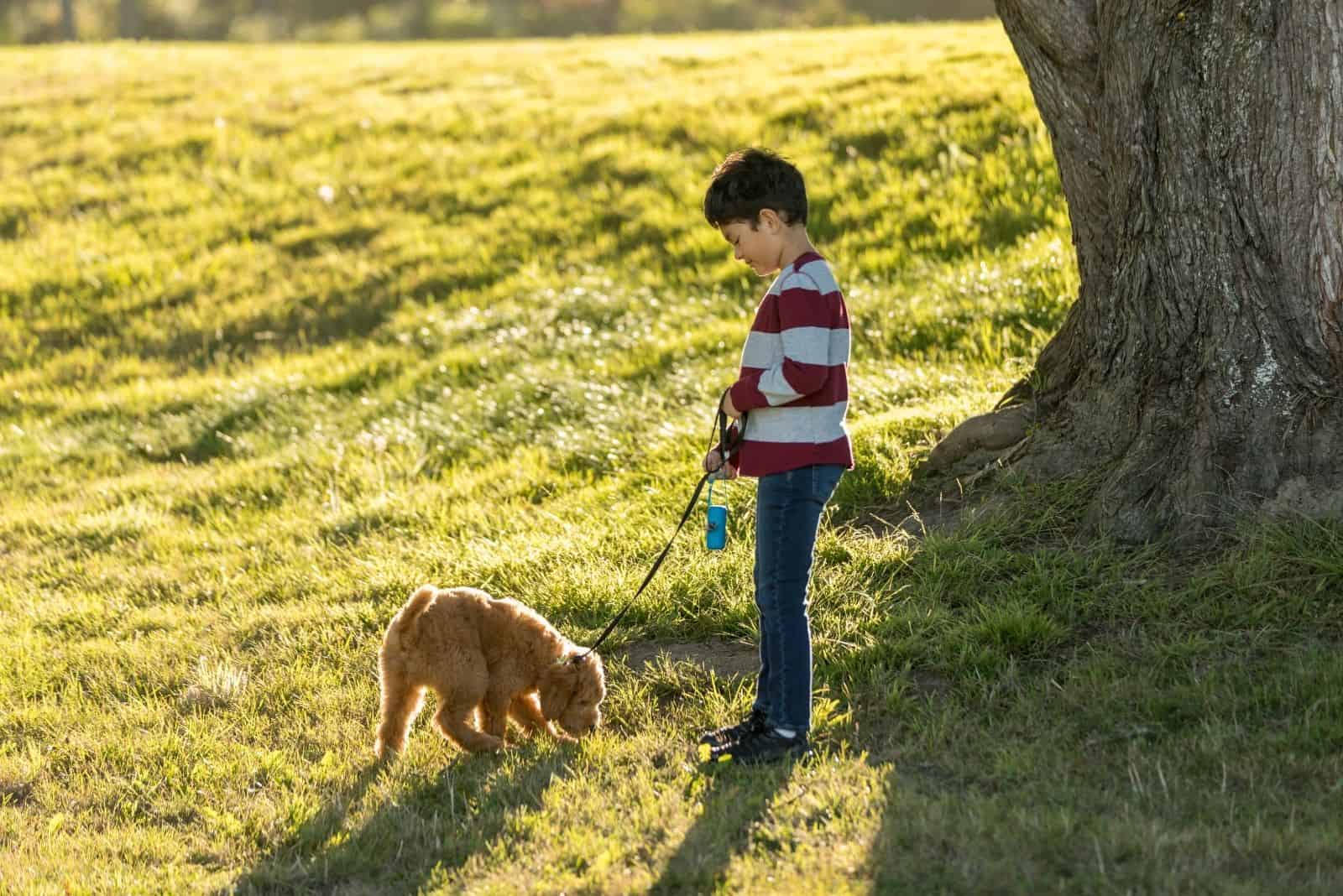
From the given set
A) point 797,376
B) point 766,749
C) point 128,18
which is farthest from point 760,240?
point 128,18

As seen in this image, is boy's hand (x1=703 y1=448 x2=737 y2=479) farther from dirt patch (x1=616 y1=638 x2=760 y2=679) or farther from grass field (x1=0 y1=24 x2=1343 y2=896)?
dirt patch (x1=616 y1=638 x2=760 y2=679)

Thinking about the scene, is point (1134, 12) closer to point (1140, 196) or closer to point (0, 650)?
point (1140, 196)

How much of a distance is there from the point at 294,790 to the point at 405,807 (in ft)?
1.53

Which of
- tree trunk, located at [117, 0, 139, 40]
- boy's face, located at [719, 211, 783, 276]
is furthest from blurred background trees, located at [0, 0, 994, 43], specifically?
boy's face, located at [719, 211, 783, 276]

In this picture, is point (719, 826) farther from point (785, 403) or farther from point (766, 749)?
point (785, 403)

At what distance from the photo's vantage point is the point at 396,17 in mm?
47000

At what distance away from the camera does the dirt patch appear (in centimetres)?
540

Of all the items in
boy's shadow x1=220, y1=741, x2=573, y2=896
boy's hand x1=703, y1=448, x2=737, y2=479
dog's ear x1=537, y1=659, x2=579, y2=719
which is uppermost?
boy's hand x1=703, y1=448, x2=737, y2=479

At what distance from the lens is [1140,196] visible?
5.34 metres

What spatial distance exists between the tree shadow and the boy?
0.10 metres

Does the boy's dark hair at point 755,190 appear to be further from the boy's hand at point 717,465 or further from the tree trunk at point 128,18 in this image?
the tree trunk at point 128,18

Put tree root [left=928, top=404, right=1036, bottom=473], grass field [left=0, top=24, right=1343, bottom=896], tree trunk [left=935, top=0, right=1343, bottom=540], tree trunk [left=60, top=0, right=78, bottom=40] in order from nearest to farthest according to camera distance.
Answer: grass field [left=0, top=24, right=1343, bottom=896] → tree trunk [left=935, top=0, right=1343, bottom=540] → tree root [left=928, top=404, right=1036, bottom=473] → tree trunk [left=60, top=0, right=78, bottom=40]

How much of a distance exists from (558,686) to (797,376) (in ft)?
4.76

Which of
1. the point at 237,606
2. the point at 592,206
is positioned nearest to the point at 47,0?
the point at 592,206
